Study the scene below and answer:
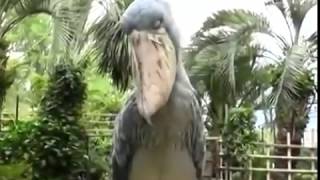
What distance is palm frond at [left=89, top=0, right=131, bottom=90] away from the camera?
4.87m

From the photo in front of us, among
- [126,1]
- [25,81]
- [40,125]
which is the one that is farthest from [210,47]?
[25,81]

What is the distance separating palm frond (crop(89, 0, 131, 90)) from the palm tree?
758 millimetres

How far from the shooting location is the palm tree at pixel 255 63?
198 inches

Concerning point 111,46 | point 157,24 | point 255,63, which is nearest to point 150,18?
point 157,24

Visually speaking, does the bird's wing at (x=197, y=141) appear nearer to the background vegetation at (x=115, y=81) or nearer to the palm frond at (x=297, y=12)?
the background vegetation at (x=115, y=81)

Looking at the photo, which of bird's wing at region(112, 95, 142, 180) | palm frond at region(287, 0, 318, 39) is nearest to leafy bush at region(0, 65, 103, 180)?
palm frond at region(287, 0, 318, 39)

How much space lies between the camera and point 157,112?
7.55 ft

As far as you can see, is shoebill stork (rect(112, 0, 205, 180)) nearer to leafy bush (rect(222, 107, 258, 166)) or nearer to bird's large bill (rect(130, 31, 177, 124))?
bird's large bill (rect(130, 31, 177, 124))

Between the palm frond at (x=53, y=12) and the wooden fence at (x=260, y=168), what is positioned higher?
the palm frond at (x=53, y=12)

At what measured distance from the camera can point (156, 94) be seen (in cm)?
224

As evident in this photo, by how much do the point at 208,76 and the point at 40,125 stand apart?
5.15ft

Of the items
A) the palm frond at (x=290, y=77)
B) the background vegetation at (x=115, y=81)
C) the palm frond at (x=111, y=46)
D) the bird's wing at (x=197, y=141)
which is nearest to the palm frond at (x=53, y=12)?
the background vegetation at (x=115, y=81)

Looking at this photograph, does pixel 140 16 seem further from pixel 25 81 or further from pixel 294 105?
pixel 25 81

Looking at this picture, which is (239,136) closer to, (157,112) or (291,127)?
(291,127)
